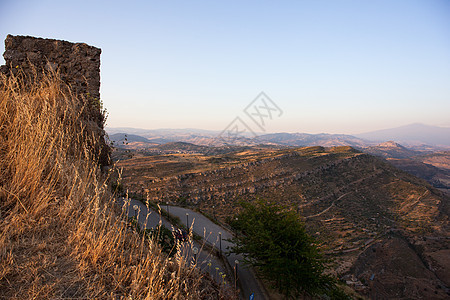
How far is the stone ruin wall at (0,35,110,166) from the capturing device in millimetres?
6589

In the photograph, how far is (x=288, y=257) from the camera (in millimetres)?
11844

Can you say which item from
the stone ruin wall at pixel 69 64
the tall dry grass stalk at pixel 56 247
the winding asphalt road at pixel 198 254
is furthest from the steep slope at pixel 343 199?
the tall dry grass stalk at pixel 56 247

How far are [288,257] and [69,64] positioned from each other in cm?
1390

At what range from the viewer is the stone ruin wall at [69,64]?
6589 millimetres

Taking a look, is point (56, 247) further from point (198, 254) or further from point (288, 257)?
point (288, 257)

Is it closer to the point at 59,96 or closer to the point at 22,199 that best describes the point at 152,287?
the point at 22,199

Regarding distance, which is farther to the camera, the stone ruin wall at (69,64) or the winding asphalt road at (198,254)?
the stone ruin wall at (69,64)

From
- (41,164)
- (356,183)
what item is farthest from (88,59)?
(356,183)

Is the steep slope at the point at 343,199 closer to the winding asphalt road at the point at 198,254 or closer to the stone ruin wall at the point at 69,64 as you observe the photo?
the winding asphalt road at the point at 198,254

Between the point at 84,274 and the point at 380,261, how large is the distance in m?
45.0

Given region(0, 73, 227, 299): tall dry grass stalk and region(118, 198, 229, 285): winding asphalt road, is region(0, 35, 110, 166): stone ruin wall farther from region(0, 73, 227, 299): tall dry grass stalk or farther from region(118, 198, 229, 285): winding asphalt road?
region(118, 198, 229, 285): winding asphalt road

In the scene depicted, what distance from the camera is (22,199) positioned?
309 centimetres

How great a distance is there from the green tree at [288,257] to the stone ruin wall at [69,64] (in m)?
9.68

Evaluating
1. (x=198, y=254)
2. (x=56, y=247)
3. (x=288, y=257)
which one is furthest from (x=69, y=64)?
(x=288, y=257)
